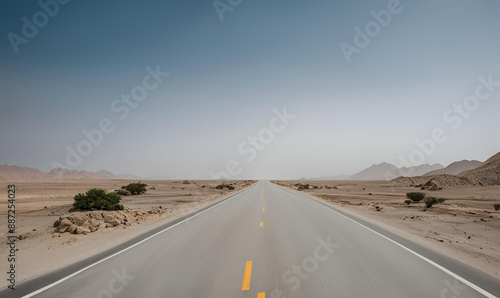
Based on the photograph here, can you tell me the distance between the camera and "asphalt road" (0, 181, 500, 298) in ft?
16.2

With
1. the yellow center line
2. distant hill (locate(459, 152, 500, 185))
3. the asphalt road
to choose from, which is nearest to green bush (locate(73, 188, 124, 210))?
the asphalt road

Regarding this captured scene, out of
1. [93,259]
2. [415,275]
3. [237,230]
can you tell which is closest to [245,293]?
[415,275]

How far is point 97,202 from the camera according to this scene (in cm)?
1989

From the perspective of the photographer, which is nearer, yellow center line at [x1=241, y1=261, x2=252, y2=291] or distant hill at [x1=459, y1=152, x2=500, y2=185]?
yellow center line at [x1=241, y1=261, x2=252, y2=291]

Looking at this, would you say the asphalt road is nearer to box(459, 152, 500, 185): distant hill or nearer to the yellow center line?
the yellow center line

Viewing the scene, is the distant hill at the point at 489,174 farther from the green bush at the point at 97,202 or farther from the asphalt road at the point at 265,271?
the green bush at the point at 97,202

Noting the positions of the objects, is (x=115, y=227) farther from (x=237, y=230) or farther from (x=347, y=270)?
(x=347, y=270)

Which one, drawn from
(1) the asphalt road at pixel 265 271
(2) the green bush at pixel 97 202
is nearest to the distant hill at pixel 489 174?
(1) the asphalt road at pixel 265 271

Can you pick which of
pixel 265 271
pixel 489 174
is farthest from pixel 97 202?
pixel 489 174

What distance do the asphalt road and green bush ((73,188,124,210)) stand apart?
1184cm

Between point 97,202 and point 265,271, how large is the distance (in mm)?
18240

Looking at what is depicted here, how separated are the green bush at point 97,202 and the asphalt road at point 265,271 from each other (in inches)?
466

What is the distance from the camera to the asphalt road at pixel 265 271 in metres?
4.93

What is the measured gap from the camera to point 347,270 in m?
6.07
